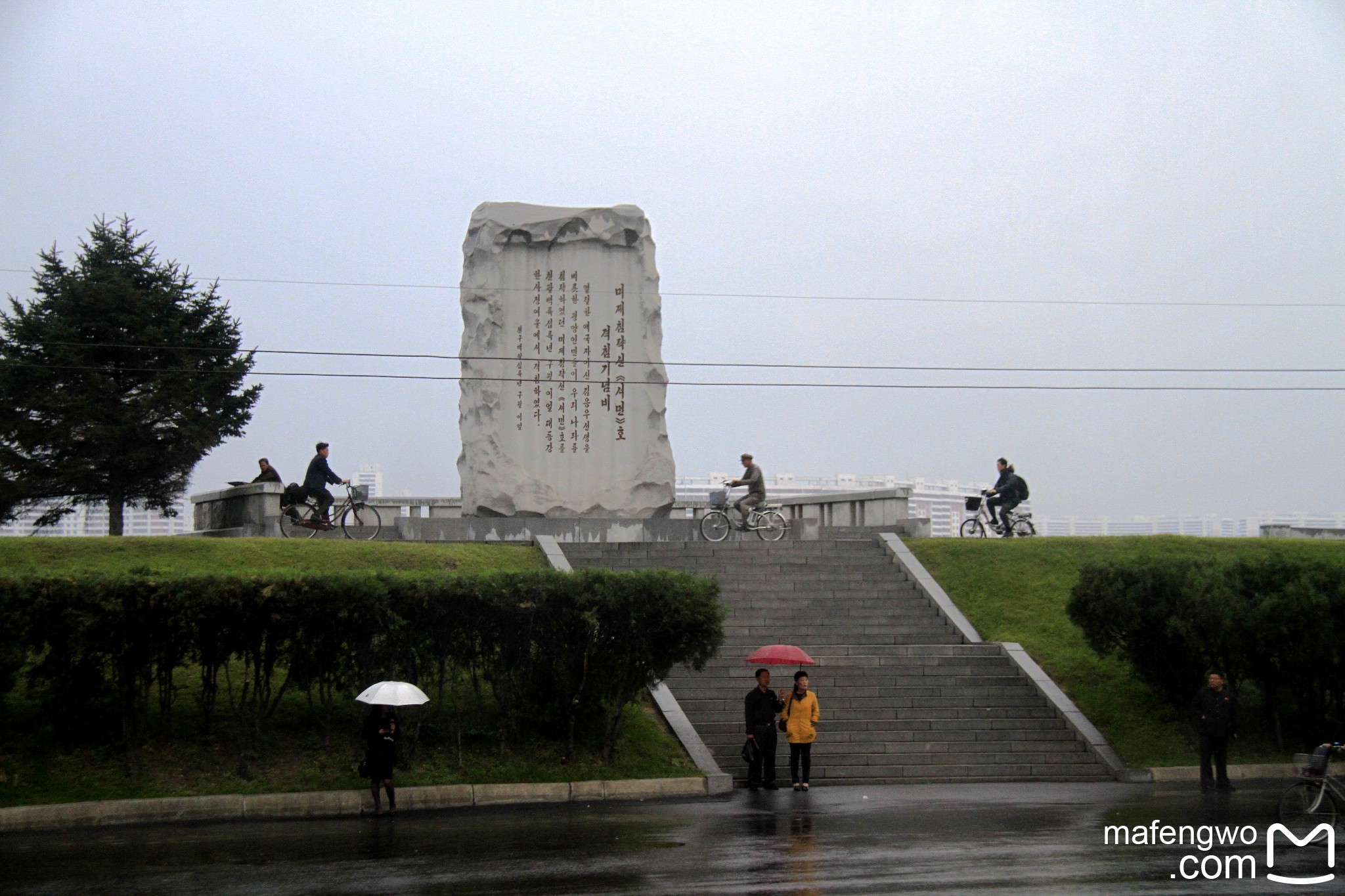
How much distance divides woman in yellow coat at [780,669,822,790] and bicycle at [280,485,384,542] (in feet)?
27.6

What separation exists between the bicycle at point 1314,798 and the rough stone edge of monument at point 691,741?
557 centimetres

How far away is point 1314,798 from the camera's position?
9.71 m

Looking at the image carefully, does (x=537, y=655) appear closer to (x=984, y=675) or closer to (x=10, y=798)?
(x=10, y=798)

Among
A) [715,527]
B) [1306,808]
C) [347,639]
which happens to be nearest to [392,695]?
[347,639]

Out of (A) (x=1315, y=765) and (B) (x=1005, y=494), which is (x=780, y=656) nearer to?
(A) (x=1315, y=765)

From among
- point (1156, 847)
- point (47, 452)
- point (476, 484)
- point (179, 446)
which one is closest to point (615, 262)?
point (476, 484)

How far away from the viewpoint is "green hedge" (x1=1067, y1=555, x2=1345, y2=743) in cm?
1429

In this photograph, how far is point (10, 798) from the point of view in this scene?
1167 cm

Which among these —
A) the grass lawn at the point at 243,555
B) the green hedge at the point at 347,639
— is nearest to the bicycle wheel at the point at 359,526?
the grass lawn at the point at 243,555

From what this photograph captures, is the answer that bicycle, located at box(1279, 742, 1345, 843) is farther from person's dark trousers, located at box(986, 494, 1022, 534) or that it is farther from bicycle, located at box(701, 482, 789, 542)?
person's dark trousers, located at box(986, 494, 1022, 534)

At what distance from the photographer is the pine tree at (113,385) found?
26469 millimetres

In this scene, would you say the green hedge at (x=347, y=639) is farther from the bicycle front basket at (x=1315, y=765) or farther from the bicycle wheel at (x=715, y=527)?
the bicycle wheel at (x=715, y=527)

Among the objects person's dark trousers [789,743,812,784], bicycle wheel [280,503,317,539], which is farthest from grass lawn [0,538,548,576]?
person's dark trousers [789,743,812,784]

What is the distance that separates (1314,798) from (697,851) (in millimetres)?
4796
